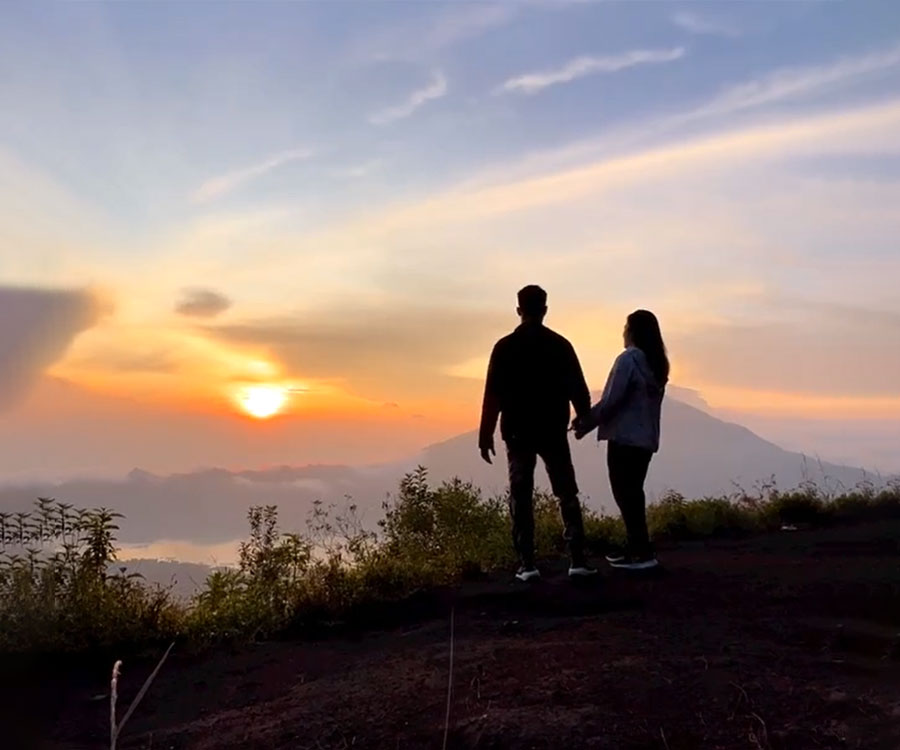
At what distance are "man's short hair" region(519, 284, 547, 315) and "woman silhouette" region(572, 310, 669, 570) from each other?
77cm

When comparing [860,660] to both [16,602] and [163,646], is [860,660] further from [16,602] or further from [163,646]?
[16,602]

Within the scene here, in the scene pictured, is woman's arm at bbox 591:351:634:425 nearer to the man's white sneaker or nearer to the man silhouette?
the man silhouette

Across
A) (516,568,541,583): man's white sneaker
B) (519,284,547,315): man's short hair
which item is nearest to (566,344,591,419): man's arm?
(519,284,547,315): man's short hair

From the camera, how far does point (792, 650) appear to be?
513 cm

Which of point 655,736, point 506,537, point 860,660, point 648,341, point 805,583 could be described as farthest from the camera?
point 506,537

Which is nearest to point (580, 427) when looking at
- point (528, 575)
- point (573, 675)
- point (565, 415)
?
point (565, 415)

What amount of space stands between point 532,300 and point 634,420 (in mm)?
1215

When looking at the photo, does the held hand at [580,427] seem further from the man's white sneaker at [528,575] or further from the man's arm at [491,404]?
the man's white sneaker at [528,575]

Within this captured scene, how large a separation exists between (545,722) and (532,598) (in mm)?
2900

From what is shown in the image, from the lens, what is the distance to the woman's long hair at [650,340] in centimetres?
770

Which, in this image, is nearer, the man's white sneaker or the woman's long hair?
the man's white sneaker

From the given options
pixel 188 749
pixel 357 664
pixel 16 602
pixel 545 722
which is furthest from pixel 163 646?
pixel 545 722

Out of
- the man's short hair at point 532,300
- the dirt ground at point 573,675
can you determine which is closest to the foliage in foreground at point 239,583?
the dirt ground at point 573,675

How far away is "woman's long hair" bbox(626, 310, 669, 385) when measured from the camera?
7703 millimetres
